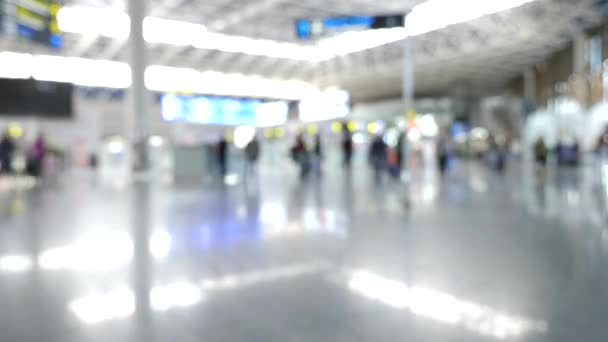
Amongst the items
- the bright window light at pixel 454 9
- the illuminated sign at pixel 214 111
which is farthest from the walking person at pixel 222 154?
the bright window light at pixel 454 9

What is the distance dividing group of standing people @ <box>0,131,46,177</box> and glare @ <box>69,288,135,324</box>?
51.8 ft

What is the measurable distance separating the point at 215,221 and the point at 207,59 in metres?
32.2

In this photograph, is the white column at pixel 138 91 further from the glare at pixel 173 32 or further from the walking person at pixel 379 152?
the glare at pixel 173 32

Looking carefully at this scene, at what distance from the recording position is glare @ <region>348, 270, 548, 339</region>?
2520 mm

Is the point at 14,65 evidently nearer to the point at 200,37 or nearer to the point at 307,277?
the point at 200,37

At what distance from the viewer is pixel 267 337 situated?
7.86 feet

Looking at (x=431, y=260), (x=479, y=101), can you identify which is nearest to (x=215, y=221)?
(x=431, y=260)

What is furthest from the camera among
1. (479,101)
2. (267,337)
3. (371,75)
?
(479,101)

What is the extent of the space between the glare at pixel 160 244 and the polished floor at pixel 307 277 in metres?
0.03

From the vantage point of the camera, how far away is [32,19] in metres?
12.2

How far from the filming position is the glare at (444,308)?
252 centimetres

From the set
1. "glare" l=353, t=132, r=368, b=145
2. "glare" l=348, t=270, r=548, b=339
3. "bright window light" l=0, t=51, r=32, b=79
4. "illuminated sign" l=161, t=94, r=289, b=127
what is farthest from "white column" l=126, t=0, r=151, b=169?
"glare" l=353, t=132, r=368, b=145

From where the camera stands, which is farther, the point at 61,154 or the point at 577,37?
the point at 61,154

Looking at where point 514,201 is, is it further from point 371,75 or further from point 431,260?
point 371,75
